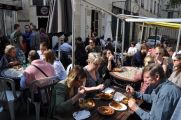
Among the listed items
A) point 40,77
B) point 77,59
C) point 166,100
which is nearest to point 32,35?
point 77,59

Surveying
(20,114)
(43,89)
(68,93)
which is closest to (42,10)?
(20,114)

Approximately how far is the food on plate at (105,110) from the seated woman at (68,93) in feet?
1.08

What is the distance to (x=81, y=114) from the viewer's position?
3.00m

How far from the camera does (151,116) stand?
277 cm

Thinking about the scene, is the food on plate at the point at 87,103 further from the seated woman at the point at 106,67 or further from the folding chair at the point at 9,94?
the seated woman at the point at 106,67

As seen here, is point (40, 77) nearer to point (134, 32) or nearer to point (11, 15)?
point (11, 15)

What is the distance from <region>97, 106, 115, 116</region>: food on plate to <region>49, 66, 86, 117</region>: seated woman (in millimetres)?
330

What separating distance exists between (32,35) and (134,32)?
681 inches

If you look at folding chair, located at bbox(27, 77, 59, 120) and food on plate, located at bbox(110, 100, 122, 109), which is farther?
folding chair, located at bbox(27, 77, 59, 120)

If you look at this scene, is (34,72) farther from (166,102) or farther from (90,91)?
(166,102)

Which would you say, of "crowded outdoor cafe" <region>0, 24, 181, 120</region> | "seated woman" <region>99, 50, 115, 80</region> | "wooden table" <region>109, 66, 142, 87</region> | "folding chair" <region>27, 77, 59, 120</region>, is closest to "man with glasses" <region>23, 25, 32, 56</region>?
"crowded outdoor cafe" <region>0, 24, 181, 120</region>

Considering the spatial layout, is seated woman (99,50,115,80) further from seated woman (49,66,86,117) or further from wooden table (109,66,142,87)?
seated woman (49,66,86,117)

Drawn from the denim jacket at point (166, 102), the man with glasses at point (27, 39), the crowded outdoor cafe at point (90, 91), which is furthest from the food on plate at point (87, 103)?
the man with glasses at point (27, 39)

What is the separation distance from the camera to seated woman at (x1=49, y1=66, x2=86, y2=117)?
303cm
